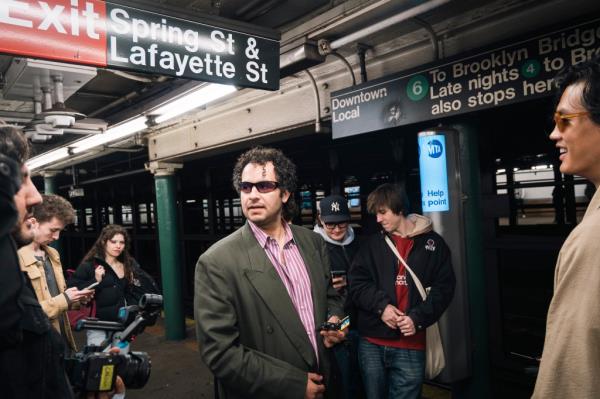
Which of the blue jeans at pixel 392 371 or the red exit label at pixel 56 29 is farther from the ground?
the red exit label at pixel 56 29

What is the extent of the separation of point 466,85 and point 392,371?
6.80ft

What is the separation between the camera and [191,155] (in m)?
6.23

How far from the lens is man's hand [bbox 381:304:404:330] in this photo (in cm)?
272

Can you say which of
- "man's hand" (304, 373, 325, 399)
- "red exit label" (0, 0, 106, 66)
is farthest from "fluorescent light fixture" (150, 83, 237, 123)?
"man's hand" (304, 373, 325, 399)

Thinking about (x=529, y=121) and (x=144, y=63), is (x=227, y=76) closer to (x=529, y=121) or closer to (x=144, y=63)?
(x=144, y=63)

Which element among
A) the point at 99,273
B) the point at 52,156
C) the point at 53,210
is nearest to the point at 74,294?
the point at 53,210

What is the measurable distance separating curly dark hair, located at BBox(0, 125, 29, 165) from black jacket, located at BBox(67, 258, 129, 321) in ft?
9.77

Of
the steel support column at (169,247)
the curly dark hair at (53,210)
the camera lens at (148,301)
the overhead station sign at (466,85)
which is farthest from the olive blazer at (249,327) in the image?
the steel support column at (169,247)

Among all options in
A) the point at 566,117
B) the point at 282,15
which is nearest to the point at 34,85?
the point at 282,15

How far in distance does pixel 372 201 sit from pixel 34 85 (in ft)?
10.5

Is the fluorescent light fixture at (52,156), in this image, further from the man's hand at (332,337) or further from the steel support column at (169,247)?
the man's hand at (332,337)

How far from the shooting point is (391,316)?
273cm

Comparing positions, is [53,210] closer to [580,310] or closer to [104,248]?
[104,248]

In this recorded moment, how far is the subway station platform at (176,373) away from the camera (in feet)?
15.2
